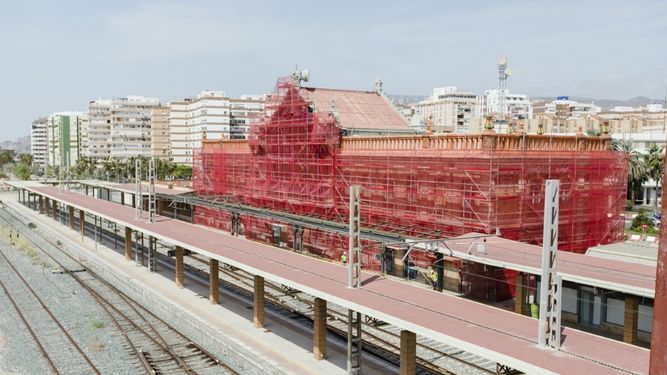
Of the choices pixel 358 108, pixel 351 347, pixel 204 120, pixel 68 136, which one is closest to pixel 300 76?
pixel 358 108

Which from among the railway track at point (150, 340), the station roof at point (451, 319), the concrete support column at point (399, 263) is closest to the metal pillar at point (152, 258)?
the railway track at point (150, 340)

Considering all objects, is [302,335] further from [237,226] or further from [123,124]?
[123,124]

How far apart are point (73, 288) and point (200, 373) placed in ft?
63.7

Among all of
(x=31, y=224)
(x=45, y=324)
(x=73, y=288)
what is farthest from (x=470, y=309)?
(x=31, y=224)

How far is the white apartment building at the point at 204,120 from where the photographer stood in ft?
447

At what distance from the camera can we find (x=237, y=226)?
5034cm

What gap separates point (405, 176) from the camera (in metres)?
36.3

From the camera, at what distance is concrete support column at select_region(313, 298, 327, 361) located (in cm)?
2228

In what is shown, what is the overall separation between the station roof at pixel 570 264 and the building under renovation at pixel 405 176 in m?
2.62

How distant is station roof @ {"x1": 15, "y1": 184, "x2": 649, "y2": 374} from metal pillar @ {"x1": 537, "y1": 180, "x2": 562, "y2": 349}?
16.0 inches

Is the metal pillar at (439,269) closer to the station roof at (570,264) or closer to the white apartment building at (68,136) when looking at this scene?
the station roof at (570,264)

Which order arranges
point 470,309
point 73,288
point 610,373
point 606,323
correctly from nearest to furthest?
point 610,373
point 470,309
point 606,323
point 73,288

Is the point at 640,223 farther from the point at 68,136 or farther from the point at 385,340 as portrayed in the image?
the point at 68,136

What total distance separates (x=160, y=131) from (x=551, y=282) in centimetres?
15276
